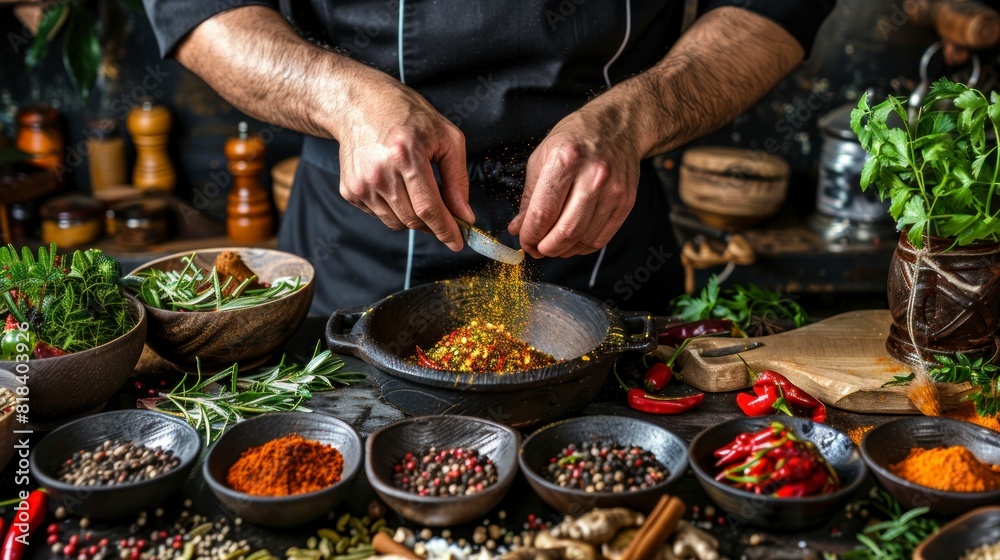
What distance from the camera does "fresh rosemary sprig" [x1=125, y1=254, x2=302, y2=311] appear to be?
194cm

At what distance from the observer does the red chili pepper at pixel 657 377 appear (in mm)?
1872

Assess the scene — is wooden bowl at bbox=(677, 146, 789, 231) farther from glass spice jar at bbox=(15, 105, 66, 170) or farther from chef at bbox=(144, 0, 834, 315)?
glass spice jar at bbox=(15, 105, 66, 170)

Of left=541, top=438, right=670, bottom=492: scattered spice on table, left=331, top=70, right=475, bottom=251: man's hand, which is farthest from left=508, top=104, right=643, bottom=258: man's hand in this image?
left=541, top=438, right=670, bottom=492: scattered spice on table

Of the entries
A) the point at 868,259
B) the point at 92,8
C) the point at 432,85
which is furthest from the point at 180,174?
the point at 868,259

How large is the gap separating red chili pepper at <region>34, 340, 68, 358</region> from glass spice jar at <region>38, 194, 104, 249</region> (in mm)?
2558

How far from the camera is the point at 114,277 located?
6.15 ft

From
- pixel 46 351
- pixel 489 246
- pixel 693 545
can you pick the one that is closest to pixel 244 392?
pixel 46 351

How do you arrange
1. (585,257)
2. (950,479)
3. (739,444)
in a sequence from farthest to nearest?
(585,257), (739,444), (950,479)

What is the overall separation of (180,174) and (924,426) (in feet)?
13.0

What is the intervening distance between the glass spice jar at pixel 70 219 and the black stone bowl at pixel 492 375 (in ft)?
8.51

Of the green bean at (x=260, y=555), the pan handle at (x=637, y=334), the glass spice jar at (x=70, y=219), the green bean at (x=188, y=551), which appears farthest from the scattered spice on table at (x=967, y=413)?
the glass spice jar at (x=70, y=219)

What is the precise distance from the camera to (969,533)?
130 cm

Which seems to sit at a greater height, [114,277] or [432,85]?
[432,85]

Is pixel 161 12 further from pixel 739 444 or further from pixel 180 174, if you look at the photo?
pixel 180 174
